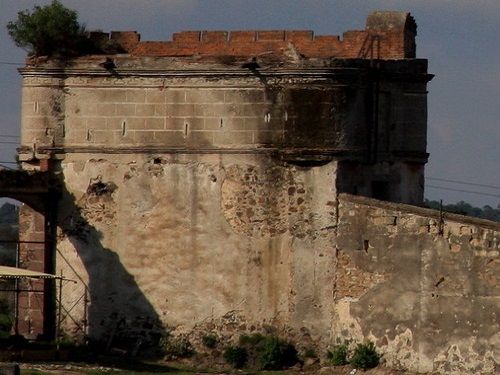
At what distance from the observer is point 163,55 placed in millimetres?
33188

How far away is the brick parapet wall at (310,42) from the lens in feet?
107

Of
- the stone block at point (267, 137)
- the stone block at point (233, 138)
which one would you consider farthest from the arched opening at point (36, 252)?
the stone block at point (267, 137)

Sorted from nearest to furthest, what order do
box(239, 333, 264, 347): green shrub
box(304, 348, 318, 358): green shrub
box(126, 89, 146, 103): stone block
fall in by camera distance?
box(304, 348, 318, 358): green shrub < box(239, 333, 264, 347): green shrub < box(126, 89, 146, 103): stone block

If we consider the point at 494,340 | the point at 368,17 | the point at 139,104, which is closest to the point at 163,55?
the point at 139,104

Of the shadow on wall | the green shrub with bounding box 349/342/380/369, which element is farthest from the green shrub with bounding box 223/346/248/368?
the green shrub with bounding box 349/342/380/369

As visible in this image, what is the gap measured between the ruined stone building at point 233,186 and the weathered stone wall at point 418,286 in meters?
0.04

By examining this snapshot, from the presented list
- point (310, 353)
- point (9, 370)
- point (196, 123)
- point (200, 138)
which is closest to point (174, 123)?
point (196, 123)

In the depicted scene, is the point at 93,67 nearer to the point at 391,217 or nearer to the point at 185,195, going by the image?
the point at 185,195

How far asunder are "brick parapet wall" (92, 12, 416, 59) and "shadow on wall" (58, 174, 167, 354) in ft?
9.21

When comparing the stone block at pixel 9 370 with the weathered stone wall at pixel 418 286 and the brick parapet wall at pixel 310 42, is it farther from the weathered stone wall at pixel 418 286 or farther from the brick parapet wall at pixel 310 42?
the brick parapet wall at pixel 310 42

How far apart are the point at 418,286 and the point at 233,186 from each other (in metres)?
3.74

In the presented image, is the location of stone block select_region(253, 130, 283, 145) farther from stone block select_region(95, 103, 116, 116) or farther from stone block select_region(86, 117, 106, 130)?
stone block select_region(86, 117, 106, 130)

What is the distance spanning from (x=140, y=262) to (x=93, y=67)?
334 centimetres

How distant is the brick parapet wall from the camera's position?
32.7 m
